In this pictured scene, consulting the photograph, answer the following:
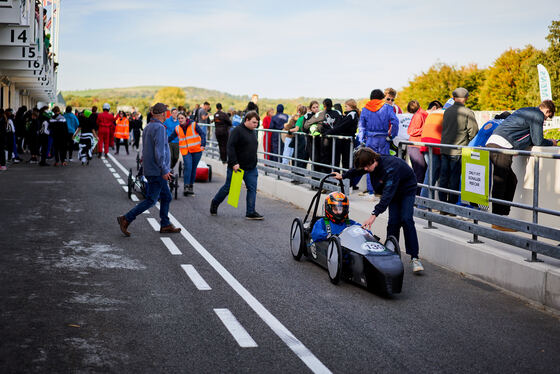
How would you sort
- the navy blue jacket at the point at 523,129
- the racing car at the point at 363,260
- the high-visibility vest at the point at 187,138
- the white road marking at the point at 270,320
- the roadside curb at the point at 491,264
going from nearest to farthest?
the white road marking at the point at 270,320
the roadside curb at the point at 491,264
the racing car at the point at 363,260
the navy blue jacket at the point at 523,129
the high-visibility vest at the point at 187,138

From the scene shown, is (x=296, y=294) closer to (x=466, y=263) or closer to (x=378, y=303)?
(x=378, y=303)

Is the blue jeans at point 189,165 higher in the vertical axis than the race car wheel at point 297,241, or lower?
higher

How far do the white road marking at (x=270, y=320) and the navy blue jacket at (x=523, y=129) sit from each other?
443 cm

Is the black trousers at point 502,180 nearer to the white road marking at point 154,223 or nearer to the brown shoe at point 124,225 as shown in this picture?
the brown shoe at point 124,225

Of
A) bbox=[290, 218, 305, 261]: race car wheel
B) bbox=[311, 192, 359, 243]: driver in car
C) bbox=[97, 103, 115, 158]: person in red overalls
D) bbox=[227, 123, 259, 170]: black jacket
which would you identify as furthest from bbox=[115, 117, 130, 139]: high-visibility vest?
bbox=[311, 192, 359, 243]: driver in car

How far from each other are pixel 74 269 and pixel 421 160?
6000mm

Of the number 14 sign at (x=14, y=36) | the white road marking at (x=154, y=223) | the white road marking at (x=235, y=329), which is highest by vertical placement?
the number 14 sign at (x=14, y=36)

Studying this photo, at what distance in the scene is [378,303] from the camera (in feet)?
23.4

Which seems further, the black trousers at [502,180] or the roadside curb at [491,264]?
the black trousers at [502,180]

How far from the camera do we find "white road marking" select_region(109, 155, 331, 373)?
5.21 metres

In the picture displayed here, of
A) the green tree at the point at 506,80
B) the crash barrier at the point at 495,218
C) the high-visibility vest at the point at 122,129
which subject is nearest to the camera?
the crash barrier at the point at 495,218

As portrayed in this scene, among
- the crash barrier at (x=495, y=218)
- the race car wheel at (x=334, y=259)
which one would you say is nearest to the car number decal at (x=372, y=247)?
the race car wheel at (x=334, y=259)

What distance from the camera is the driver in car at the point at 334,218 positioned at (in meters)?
8.34

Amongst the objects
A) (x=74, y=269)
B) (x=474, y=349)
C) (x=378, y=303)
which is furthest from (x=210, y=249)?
(x=474, y=349)
